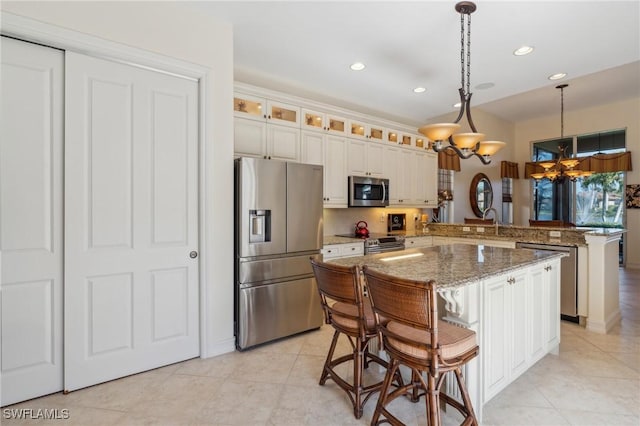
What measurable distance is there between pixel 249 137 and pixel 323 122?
1086mm

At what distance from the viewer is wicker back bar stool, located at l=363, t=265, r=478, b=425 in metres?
1.39

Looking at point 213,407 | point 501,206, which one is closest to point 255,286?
point 213,407

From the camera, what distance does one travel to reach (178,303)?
2639mm

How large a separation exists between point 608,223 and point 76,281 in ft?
31.7

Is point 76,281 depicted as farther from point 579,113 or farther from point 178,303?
point 579,113

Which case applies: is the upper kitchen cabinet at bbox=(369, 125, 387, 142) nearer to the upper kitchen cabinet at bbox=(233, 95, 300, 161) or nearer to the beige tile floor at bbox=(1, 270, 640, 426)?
the upper kitchen cabinet at bbox=(233, 95, 300, 161)

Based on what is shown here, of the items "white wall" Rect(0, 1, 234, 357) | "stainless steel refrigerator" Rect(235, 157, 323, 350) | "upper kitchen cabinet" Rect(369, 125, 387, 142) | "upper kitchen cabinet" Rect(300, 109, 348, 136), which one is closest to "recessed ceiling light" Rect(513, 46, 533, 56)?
"upper kitchen cabinet" Rect(369, 125, 387, 142)

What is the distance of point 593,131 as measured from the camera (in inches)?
287

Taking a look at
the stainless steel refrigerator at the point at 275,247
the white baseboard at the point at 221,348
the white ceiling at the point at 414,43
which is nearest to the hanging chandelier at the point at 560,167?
the white ceiling at the point at 414,43

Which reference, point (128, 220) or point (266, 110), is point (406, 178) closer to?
point (266, 110)

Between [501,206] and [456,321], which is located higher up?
[501,206]

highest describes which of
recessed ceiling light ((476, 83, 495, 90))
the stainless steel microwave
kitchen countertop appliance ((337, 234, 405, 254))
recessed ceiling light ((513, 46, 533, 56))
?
recessed ceiling light ((476, 83, 495, 90))

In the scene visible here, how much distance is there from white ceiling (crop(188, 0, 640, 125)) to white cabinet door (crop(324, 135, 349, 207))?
823mm

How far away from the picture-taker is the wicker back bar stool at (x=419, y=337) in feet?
4.57
